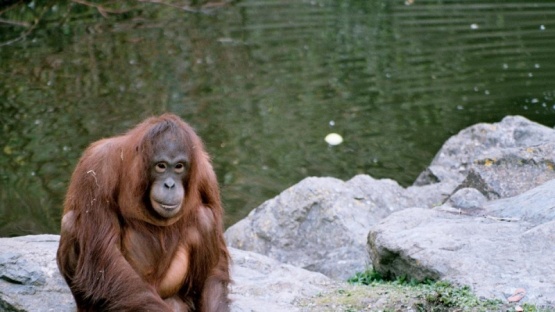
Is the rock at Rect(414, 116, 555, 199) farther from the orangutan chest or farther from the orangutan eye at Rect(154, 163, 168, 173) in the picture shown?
the orangutan eye at Rect(154, 163, 168, 173)

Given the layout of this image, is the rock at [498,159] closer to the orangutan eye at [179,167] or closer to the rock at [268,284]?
the rock at [268,284]

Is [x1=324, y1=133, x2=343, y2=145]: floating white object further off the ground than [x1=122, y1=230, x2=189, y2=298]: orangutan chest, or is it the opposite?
[x1=122, y1=230, x2=189, y2=298]: orangutan chest

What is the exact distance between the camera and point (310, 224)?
6.62 meters

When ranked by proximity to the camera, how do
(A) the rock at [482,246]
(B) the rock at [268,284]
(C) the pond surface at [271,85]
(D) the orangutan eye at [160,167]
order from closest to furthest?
(D) the orangutan eye at [160,167]
(A) the rock at [482,246]
(B) the rock at [268,284]
(C) the pond surface at [271,85]

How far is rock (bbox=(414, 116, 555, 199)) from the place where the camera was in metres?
6.15

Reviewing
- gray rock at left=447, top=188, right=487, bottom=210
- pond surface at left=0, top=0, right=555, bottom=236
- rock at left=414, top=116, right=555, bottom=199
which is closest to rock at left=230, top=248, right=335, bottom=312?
gray rock at left=447, top=188, right=487, bottom=210

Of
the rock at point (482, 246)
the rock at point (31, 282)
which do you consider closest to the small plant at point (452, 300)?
the rock at point (482, 246)

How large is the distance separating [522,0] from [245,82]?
20.6 feet

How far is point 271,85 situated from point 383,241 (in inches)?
273

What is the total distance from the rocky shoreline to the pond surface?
1.64 meters

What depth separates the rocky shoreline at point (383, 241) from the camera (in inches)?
174

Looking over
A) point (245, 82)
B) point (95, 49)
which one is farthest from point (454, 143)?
point (95, 49)

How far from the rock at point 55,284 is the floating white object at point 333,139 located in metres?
4.59

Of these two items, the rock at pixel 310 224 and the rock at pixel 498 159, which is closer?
the rock at pixel 498 159
